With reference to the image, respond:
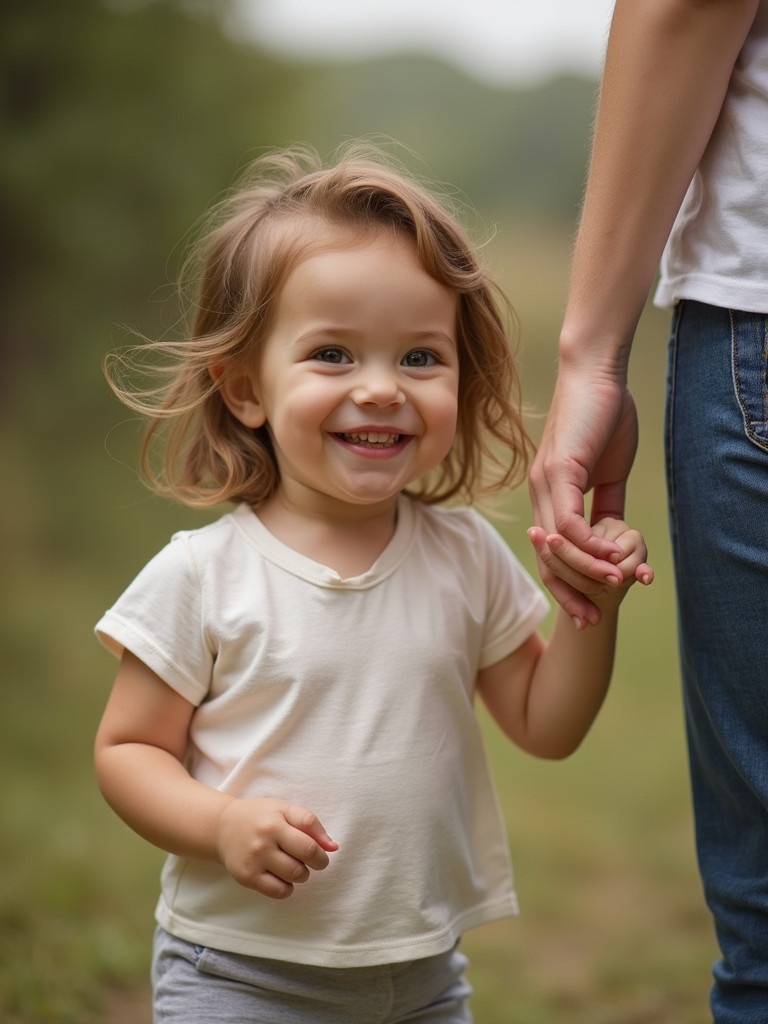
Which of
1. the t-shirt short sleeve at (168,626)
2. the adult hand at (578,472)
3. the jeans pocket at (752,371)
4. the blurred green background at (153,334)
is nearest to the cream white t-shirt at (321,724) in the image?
the t-shirt short sleeve at (168,626)

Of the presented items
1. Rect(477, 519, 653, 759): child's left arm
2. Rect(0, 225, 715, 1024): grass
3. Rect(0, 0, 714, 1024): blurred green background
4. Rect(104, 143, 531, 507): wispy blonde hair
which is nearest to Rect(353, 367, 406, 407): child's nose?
Rect(104, 143, 531, 507): wispy blonde hair

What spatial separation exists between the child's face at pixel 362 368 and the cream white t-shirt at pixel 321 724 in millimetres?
125

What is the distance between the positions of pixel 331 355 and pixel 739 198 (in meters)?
0.47

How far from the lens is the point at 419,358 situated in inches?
59.1

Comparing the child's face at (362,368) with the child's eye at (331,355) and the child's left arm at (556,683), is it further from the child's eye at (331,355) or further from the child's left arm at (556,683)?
the child's left arm at (556,683)

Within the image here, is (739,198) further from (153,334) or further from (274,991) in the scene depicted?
(153,334)

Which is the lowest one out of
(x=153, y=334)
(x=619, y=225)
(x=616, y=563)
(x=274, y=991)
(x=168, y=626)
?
(x=274, y=991)

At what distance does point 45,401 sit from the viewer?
5.09 meters

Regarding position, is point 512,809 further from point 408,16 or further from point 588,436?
point 408,16

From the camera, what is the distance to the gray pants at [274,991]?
1.46m

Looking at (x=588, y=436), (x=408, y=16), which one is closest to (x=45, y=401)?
(x=408, y=16)

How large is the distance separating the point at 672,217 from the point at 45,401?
4104 mm

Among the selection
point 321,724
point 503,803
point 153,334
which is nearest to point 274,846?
point 321,724

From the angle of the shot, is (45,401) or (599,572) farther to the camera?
(45,401)
